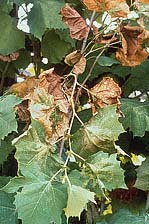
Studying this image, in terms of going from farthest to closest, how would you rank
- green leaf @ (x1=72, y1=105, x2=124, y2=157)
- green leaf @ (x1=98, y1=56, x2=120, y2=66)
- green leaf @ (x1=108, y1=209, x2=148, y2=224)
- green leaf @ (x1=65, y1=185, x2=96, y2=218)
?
green leaf @ (x1=98, y1=56, x2=120, y2=66) → green leaf @ (x1=108, y1=209, x2=148, y2=224) → green leaf @ (x1=72, y1=105, x2=124, y2=157) → green leaf @ (x1=65, y1=185, x2=96, y2=218)

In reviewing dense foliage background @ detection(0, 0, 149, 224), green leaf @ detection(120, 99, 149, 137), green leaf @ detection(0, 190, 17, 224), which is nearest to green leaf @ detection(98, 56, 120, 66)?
dense foliage background @ detection(0, 0, 149, 224)

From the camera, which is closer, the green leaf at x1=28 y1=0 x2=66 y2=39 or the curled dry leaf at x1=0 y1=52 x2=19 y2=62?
the green leaf at x1=28 y1=0 x2=66 y2=39

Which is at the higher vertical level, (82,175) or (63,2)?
(63,2)

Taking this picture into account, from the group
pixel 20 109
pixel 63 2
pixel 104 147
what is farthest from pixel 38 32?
pixel 104 147

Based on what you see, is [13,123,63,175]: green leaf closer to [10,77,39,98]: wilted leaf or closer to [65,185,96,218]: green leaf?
[65,185,96,218]: green leaf

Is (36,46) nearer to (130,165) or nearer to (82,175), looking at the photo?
(130,165)

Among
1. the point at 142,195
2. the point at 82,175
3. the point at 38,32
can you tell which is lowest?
the point at 142,195

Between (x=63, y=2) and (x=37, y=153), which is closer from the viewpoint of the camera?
(x=37, y=153)
